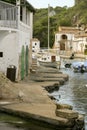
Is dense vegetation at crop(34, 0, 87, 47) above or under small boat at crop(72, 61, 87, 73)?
above

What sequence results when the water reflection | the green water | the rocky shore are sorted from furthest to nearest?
the water reflection
the green water
the rocky shore

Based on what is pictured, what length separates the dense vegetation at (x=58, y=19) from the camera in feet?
447

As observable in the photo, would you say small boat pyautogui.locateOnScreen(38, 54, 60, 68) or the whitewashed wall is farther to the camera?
small boat pyautogui.locateOnScreen(38, 54, 60, 68)

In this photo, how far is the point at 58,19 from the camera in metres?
166

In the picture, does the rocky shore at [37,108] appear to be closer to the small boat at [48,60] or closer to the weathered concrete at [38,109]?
the weathered concrete at [38,109]

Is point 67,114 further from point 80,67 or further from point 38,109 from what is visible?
point 80,67

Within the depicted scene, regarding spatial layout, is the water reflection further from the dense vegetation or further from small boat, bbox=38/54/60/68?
the dense vegetation

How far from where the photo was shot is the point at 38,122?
23.4m

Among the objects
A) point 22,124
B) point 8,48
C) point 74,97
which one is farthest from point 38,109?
point 8,48

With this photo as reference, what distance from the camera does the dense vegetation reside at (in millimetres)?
136113

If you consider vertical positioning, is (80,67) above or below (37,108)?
below

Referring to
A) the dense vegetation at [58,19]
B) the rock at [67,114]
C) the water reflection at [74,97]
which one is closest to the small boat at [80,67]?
the water reflection at [74,97]

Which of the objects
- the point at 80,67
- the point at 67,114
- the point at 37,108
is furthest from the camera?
the point at 80,67

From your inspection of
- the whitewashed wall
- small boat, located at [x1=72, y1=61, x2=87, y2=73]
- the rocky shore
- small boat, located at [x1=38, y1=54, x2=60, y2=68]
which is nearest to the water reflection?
the rocky shore
